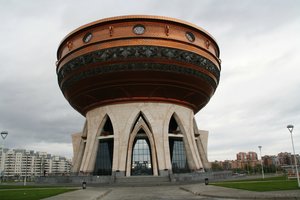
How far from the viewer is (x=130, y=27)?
30.0 m

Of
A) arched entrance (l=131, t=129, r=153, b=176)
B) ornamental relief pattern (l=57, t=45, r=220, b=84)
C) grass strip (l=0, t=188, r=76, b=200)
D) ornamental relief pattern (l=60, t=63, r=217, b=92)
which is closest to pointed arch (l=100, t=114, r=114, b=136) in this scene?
arched entrance (l=131, t=129, r=153, b=176)

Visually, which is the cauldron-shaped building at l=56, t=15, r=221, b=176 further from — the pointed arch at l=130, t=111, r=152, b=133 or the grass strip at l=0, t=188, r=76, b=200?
the grass strip at l=0, t=188, r=76, b=200

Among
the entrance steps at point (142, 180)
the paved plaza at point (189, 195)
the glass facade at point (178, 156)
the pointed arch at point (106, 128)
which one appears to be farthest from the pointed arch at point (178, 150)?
the paved plaza at point (189, 195)

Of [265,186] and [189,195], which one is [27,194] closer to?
[189,195]

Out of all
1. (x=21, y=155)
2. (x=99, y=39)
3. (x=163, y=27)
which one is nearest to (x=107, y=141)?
(x=99, y=39)

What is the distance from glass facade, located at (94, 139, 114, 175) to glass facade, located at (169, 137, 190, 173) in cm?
728

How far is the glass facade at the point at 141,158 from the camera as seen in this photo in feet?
109

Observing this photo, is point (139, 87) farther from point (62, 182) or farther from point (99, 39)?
point (62, 182)

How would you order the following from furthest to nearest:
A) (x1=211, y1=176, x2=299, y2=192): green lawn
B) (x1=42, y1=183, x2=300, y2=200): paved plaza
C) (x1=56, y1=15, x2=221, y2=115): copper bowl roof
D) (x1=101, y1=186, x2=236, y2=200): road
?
(x1=56, y1=15, x2=221, y2=115): copper bowl roof, (x1=211, y1=176, x2=299, y2=192): green lawn, (x1=101, y1=186, x2=236, y2=200): road, (x1=42, y1=183, x2=300, y2=200): paved plaza

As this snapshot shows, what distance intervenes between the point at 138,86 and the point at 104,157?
979 centimetres

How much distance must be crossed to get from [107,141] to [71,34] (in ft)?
43.3

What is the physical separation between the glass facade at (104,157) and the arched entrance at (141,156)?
2766 millimetres

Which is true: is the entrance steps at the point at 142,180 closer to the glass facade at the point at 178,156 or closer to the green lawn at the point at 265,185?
the glass facade at the point at 178,156

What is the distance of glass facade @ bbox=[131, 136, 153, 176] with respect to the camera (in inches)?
1312
